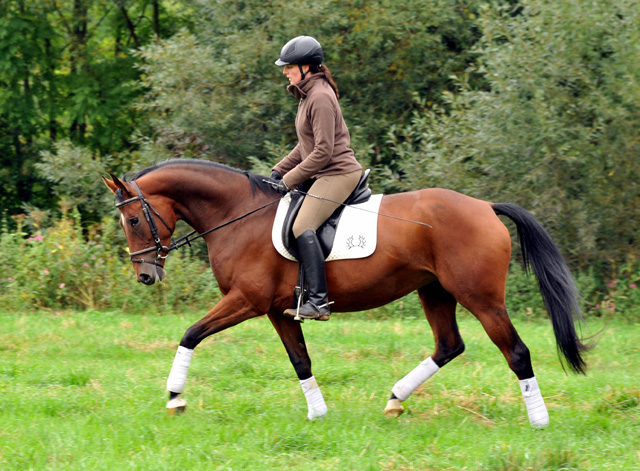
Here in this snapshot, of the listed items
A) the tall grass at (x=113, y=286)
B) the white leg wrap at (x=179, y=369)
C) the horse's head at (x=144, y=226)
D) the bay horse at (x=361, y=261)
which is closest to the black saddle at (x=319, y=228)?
the bay horse at (x=361, y=261)

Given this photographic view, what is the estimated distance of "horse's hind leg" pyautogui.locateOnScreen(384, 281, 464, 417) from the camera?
607cm

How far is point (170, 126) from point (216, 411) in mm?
9100

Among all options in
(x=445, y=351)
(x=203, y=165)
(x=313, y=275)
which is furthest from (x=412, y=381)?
(x=203, y=165)

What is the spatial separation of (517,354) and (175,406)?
274 cm

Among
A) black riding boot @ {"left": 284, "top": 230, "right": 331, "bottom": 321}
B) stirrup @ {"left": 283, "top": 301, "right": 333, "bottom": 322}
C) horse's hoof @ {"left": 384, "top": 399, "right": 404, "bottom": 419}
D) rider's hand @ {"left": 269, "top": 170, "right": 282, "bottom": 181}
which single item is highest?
rider's hand @ {"left": 269, "top": 170, "right": 282, "bottom": 181}

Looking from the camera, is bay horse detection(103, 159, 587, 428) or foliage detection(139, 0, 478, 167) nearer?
bay horse detection(103, 159, 587, 428)

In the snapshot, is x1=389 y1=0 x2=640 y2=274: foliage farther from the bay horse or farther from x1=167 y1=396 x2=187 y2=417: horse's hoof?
x1=167 y1=396 x2=187 y2=417: horse's hoof

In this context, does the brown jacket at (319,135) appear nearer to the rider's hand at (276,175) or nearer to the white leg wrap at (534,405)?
the rider's hand at (276,175)

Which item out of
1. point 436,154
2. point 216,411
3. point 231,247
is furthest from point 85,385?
point 436,154

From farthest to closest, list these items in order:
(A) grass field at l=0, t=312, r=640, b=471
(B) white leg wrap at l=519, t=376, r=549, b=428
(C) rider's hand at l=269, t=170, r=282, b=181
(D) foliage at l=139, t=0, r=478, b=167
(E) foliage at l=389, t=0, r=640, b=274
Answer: (D) foliage at l=139, t=0, r=478, b=167 → (E) foliage at l=389, t=0, r=640, b=274 → (C) rider's hand at l=269, t=170, r=282, b=181 → (B) white leg wrap at l=519, t=376, r=549, b=428 → (A) grass field at l=0, t=312, r=640, b=471

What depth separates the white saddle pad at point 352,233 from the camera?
5.79m

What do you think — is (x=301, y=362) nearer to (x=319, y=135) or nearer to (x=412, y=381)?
(x=412, y=381)

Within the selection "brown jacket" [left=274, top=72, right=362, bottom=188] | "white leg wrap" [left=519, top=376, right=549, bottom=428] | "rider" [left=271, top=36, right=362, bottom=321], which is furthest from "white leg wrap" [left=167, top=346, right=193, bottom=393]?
"white leg wrap" [left=519, top=376, right=549, bottom=428]

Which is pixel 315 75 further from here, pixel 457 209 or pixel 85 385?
pixel 85 385
